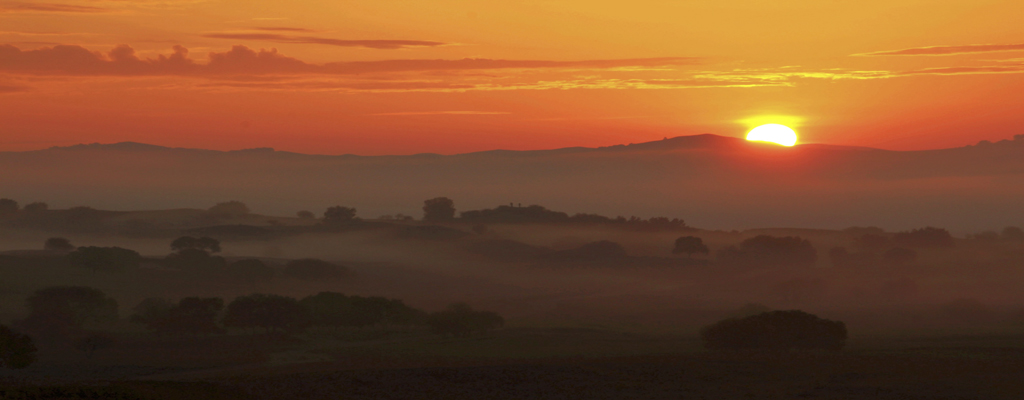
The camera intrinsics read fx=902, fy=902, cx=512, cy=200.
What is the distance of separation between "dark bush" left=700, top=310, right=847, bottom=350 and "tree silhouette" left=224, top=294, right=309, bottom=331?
39.2m

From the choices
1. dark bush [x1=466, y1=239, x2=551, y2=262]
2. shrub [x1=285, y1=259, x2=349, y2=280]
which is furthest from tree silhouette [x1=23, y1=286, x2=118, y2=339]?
dark bush [x1=466, y1=239, x2=551, y2=262]

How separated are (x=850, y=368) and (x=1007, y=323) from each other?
47828 mm

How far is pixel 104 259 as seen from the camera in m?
129

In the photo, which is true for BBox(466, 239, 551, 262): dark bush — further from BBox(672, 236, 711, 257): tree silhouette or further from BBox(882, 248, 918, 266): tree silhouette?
BBox(882, 248, 918, 266): tree silhouette

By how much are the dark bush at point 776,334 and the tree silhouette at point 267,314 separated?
39.2 metres

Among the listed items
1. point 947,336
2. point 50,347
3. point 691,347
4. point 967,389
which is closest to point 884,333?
point 947,336

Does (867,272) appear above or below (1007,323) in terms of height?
above

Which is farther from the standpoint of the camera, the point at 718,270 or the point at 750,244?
the point at 750,244

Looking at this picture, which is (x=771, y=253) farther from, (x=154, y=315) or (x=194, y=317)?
(x=154, y=315)

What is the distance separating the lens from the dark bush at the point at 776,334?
7075 centimetres

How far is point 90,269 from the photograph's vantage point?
129500mm

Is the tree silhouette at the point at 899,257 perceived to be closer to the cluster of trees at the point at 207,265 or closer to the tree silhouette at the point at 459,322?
the cluster of trees at the point at 207,265

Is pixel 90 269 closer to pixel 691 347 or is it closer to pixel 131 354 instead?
pixel 131 354

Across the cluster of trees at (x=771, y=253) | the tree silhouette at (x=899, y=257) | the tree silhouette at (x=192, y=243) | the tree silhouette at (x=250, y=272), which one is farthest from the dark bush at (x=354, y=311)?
the tree silhouette at (x=899, y=257)
